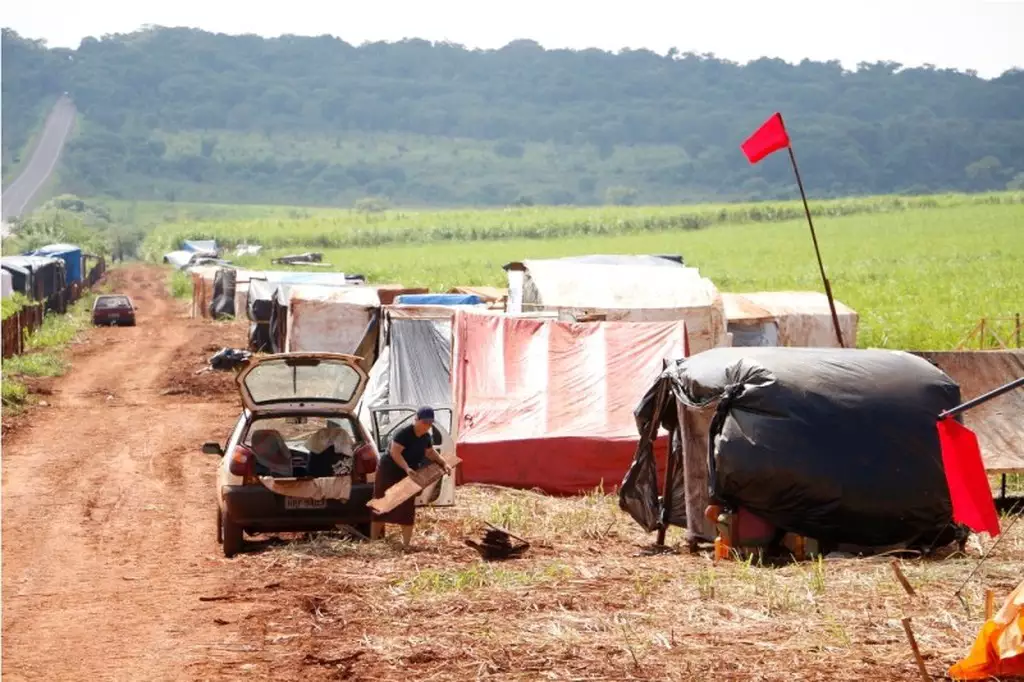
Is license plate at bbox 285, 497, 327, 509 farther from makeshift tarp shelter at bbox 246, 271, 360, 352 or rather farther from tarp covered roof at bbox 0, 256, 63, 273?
tarp covered roof at bbox 0, 256, 63, 273

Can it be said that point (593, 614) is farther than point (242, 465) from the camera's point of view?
No

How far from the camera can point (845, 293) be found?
4625cm

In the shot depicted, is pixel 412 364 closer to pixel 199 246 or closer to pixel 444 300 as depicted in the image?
pixel 444 300

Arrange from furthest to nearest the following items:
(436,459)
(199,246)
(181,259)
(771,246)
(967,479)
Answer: (199,246), (181,259), (771,246), (436,459), (967,479)

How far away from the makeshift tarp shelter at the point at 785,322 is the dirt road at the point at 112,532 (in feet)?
31.1

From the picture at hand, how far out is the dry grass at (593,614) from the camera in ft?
29.2

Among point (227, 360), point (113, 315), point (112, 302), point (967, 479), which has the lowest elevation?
point (113, 315)

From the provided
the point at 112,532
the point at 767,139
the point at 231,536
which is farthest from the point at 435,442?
the point at 767,139

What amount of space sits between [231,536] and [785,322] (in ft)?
57.5

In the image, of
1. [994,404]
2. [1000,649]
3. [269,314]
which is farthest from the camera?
[269,314]

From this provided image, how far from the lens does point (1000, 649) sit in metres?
7.99

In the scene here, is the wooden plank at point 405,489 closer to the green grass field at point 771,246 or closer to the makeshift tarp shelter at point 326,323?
the makeshift tarp shelter at point 326,323

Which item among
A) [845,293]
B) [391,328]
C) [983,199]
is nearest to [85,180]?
[983,199]

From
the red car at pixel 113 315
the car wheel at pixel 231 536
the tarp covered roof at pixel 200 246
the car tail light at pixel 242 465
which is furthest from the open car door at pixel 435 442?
the tarp covered roof at pixel 200 246
